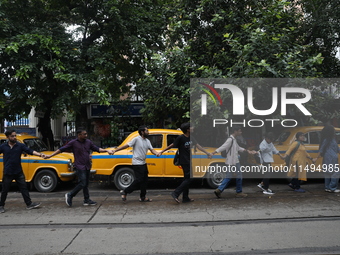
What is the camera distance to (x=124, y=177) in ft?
34.1

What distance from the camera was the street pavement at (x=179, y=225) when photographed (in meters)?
5.27

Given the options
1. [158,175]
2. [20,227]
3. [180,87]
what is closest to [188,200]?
[158,175]

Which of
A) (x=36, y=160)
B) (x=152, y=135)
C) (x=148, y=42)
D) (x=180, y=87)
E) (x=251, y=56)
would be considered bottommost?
(x=36, y=160)

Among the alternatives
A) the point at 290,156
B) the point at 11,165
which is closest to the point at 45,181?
the point at 11,165

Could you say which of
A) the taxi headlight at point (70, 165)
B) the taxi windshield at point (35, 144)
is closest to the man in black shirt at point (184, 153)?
the taxi headlight at point (70, 165)

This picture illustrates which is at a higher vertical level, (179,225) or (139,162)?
(139,162)

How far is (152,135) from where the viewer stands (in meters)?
10.4

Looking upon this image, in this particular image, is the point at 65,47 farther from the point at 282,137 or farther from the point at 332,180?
the point at 332,180

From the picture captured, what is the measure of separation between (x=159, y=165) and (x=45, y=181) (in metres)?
3.39

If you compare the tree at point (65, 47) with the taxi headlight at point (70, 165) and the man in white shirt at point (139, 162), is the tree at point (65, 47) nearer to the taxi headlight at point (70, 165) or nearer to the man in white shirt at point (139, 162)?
the taxi headlight at point (70, 165)

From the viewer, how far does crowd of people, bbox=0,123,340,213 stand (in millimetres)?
7852

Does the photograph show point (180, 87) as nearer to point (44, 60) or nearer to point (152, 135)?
point (152, 135)

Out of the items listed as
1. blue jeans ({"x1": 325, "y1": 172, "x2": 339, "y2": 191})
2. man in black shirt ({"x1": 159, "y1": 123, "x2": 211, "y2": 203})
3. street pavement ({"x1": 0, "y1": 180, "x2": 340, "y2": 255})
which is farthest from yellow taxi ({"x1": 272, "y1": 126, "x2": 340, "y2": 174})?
man in black shirt ({"x1": 159, "y1": 123, "x2": 211, "y2": 203})

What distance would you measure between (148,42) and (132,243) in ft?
32.8
